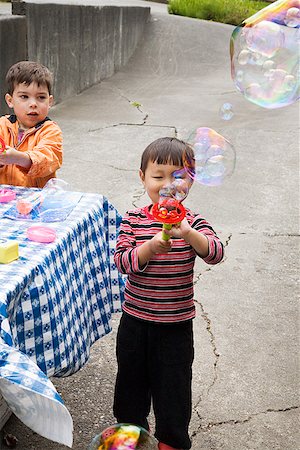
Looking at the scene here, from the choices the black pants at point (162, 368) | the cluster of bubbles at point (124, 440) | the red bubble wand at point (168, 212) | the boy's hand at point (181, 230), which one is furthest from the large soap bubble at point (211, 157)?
the cluster of bubbles at point (124, 440)

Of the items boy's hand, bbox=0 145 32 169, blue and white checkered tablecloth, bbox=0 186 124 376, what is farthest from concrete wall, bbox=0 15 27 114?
blue and white checkered tablecloth, bbox=0 186 124 376

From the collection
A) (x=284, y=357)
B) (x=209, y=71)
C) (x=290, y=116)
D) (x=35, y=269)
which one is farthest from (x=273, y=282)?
(x=209, y=71)

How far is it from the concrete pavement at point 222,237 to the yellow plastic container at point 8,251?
87cm

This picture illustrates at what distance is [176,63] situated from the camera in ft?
39.1

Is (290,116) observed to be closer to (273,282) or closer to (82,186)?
(82,186)

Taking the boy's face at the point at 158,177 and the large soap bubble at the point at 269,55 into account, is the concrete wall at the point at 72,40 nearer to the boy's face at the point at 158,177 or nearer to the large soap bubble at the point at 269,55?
the large soap bubble at the point at 269,55

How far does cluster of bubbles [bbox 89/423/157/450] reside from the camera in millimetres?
2256

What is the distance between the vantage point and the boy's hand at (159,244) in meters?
2.12

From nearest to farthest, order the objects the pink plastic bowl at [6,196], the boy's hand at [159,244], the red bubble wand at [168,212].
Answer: the red bubble wand at [168,212], the boy's hand at [159,244], the pink plastic bowl at [6,196]

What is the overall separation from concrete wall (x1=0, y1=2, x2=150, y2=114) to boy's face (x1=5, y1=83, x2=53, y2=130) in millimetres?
3663

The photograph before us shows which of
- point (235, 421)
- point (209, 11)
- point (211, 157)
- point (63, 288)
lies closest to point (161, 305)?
point (63, 288)

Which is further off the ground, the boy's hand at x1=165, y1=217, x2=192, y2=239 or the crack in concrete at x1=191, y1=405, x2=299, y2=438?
the boy's hand at x1=165, y1=217, x2=192, y2=239

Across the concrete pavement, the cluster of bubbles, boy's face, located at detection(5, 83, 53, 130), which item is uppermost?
boy's face, located at detection(5, 83, 53, 130)

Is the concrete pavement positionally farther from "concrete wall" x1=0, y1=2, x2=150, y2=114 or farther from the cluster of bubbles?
the cluster of bubbles
